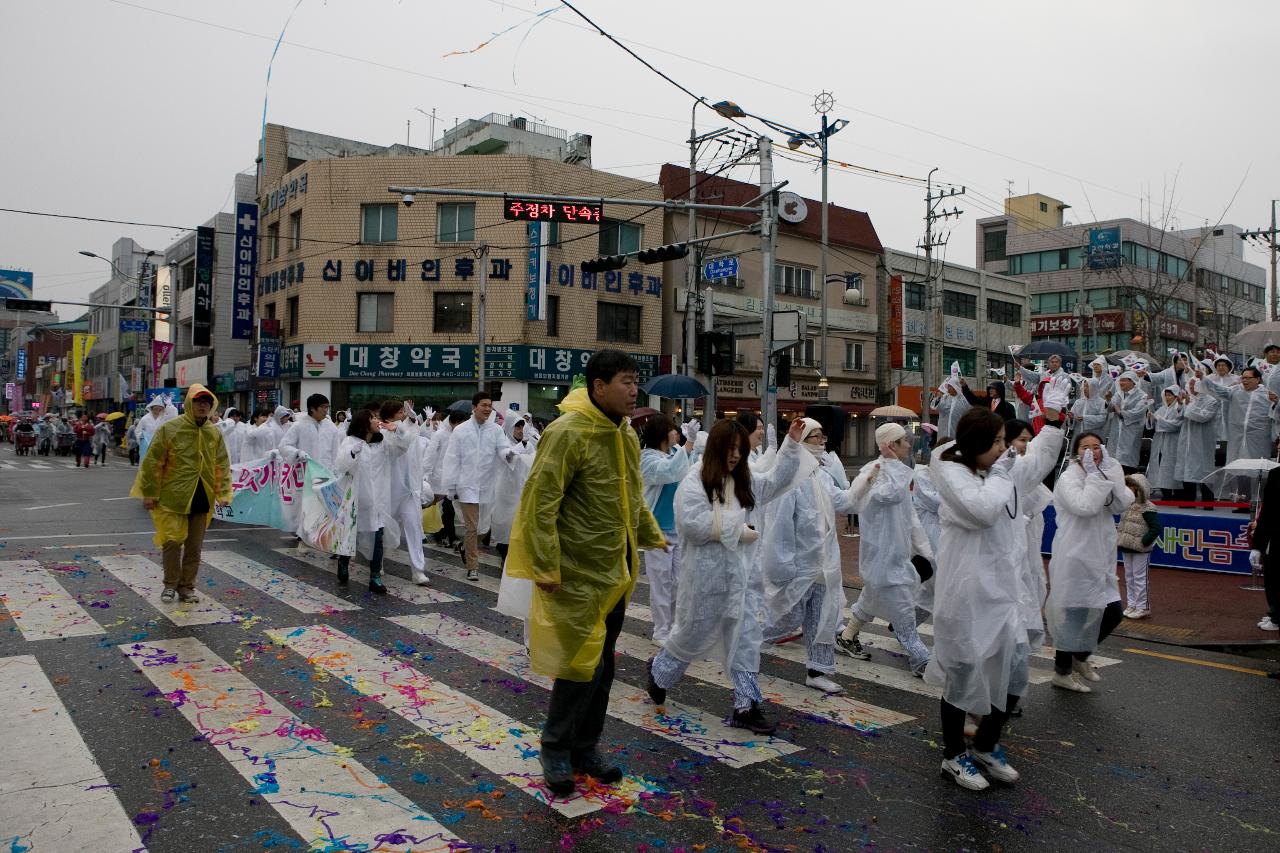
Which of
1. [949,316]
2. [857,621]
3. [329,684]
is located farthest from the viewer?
[949,316]

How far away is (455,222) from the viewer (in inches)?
1225

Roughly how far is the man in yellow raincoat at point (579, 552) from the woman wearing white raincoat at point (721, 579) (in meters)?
0.90

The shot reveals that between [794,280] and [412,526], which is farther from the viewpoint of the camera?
[794,280]

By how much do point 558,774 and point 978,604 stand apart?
2.04 m

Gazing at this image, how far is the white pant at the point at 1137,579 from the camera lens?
8.43m

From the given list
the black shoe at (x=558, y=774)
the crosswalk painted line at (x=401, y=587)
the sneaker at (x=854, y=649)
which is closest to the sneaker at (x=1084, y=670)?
the sneaker at (x=854, y=649)

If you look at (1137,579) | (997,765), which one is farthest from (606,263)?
(997,765)

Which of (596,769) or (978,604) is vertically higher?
(978,604)

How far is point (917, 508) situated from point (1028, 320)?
46236 millimetres

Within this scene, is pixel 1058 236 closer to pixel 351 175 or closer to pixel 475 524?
pixel 351 175

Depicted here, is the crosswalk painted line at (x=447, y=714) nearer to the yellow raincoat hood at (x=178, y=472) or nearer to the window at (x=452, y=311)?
the yellow raincoat hood at (x=178, y=472)

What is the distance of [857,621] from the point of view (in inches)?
271

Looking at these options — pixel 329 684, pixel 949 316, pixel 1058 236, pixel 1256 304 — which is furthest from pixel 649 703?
pixel 1256 304

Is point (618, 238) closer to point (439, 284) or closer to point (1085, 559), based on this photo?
point (439, 284)
